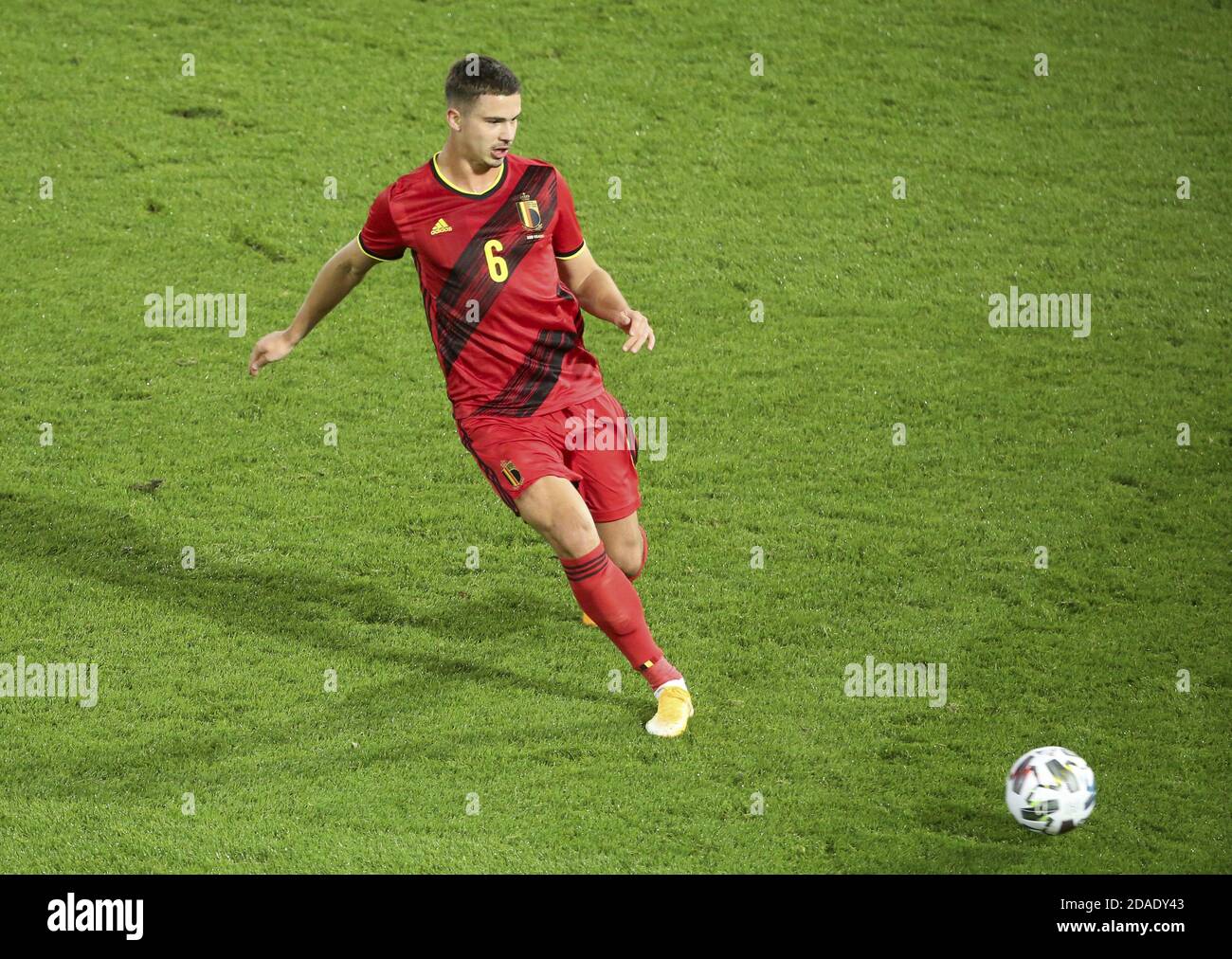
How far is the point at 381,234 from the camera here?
5922 millimetres

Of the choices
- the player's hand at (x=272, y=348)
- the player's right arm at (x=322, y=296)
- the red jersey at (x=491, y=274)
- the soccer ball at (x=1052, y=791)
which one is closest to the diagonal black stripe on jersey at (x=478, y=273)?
the red jersey at (x=491, y=274)

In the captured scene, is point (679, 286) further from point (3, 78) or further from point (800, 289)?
point (3, 78)

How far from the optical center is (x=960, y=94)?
11.5m

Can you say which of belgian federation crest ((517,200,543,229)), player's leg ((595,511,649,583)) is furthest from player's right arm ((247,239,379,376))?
player's leg ((595,511,649,583))

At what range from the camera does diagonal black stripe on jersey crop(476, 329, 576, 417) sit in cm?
589

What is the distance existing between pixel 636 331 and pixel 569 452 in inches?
23.7

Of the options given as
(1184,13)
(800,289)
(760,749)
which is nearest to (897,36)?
(1184,13)

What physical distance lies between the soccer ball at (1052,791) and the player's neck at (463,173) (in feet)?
9.39

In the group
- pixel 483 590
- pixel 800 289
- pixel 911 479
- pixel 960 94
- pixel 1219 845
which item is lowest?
pixel 1219 845

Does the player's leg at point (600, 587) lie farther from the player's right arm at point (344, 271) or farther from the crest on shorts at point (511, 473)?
the player's right arm at point (344, 271)

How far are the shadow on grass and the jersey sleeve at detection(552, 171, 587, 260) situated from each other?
1.65 metres

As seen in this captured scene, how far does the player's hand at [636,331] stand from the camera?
5595 mm

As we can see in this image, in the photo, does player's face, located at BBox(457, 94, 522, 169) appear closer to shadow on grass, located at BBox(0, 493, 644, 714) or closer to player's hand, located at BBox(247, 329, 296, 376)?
player's hand, located at BBox(247, 329, 296, 376)

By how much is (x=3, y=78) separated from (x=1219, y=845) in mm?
9698
